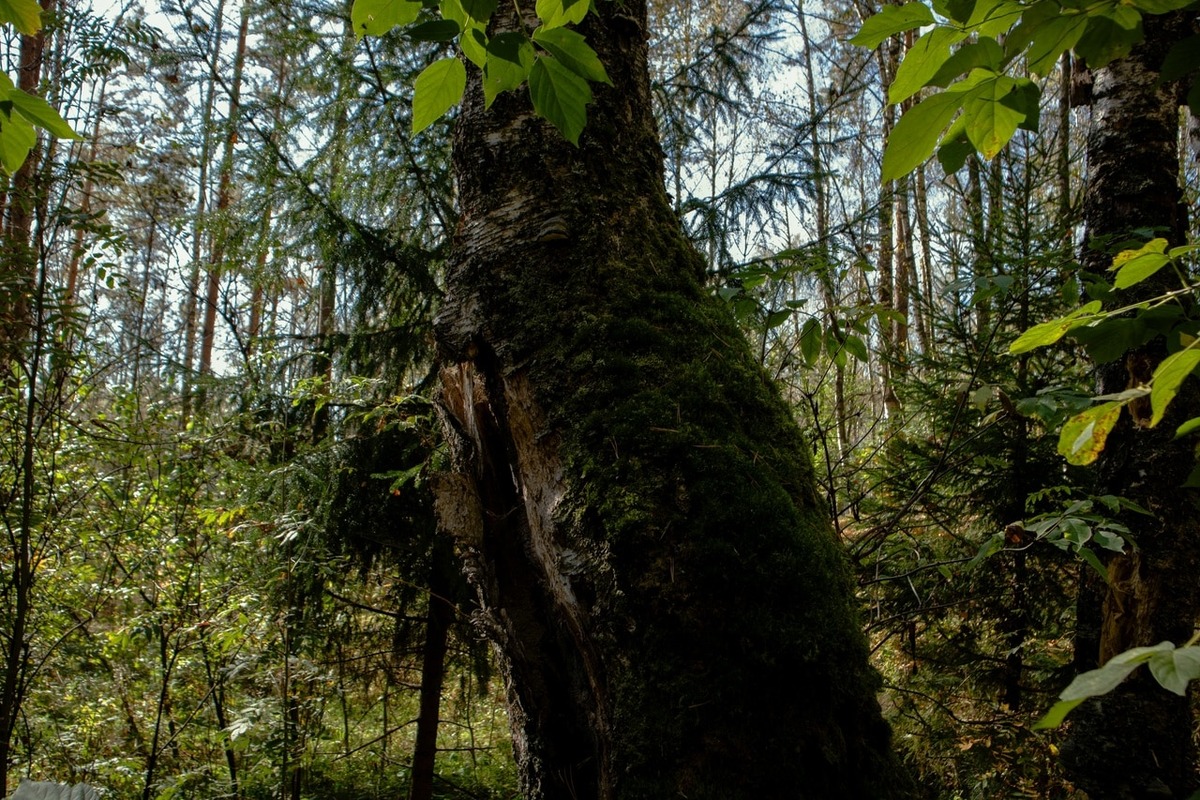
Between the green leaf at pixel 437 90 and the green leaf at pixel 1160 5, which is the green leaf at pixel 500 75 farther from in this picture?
the green leaf at pixel 1160 5

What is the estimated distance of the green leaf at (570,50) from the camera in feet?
2.74

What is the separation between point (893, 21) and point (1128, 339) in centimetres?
61

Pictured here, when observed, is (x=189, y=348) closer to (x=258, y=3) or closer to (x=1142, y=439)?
(x=258, y=3)

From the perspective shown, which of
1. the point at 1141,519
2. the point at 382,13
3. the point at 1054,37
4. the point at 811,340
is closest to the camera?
the point at 1054,37

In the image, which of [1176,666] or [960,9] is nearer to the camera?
[1176,666]

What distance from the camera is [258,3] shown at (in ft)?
12.9

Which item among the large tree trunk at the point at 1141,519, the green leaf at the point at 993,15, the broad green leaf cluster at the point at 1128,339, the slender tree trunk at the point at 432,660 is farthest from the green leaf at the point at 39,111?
the slender tree trunk at the point at 432,660

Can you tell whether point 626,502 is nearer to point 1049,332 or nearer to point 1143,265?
point 1049,332

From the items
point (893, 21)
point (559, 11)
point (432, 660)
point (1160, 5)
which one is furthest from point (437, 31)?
point (432, 660)

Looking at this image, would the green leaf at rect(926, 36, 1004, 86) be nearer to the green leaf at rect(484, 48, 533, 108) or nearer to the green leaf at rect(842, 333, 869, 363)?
the green leaf at rect(484, 48, 533, 108)

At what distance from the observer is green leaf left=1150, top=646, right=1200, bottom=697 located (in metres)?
0.48

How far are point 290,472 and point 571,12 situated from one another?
3.45m

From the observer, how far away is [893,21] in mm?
756

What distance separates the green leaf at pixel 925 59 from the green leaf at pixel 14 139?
3.94 ft
